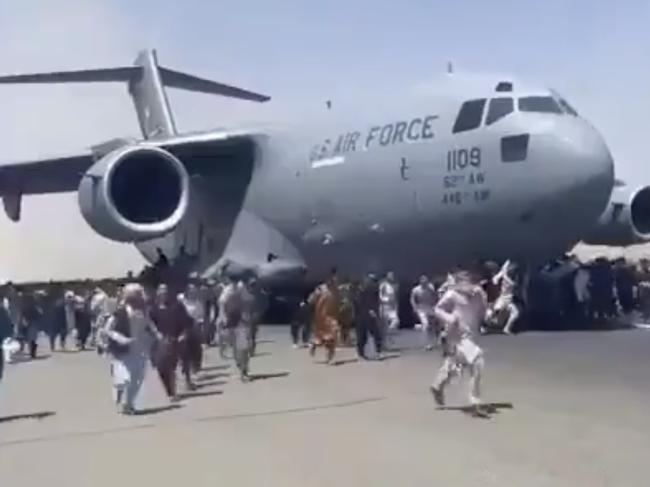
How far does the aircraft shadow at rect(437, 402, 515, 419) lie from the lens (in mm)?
8188

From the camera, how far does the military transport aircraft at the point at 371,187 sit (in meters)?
13.9

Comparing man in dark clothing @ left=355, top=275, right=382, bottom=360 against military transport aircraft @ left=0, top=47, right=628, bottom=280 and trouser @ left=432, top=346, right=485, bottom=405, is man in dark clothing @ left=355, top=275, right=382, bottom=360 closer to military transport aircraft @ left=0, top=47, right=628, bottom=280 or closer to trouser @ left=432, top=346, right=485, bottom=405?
military transport aircraft @ left=0, top=47, right=628, bottom=280

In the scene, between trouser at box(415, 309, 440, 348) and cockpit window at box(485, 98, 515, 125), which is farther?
trouser at box(415, 309, 440, 348)

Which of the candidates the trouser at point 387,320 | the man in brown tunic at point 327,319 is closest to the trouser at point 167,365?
the man in brown tunic at point 327,319

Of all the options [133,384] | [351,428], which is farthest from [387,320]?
[351,428]

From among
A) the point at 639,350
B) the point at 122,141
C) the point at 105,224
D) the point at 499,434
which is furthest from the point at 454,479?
the point at 122,141

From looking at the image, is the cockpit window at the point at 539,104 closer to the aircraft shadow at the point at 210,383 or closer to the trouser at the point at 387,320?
the trouser at the point at 387,320

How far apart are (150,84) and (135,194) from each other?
816 cm

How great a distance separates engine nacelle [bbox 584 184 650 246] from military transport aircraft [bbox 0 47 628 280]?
7 centimetres

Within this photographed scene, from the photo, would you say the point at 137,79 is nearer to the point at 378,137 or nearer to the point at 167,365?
the point at 378,137

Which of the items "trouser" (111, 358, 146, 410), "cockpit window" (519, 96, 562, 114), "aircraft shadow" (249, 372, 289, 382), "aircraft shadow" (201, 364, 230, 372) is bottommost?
"aircraft shadow" (201, 364, 230, 372)

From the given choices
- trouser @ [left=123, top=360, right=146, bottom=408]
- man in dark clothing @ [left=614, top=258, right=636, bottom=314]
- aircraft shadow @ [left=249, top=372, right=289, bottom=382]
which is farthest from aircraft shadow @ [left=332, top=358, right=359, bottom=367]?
man in dark clothing @ [left=614, top=258, right=636, bottom=314]

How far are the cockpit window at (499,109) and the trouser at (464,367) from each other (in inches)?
257

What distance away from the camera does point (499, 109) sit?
47.4 ft
